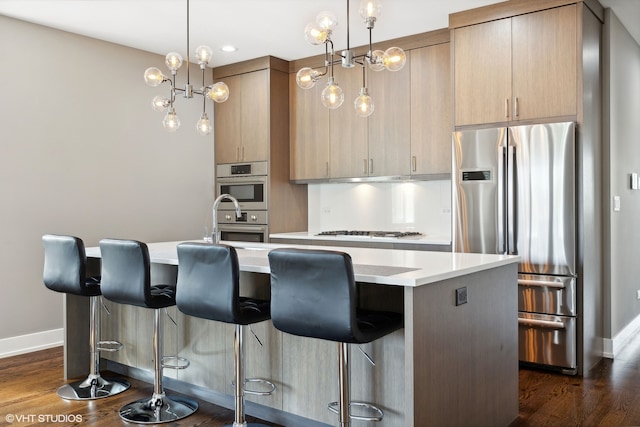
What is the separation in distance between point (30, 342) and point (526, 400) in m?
3.72

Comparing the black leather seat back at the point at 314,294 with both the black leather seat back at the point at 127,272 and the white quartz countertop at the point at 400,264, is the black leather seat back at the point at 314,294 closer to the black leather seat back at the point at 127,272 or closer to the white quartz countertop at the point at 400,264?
the white quartz countertop at the point at 400,264

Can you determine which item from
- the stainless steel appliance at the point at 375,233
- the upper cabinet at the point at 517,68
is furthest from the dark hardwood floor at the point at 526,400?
the upper cabinet at the point at 517,68

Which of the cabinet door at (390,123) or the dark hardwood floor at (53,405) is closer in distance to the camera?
the dark hardwood floor at (53,405)

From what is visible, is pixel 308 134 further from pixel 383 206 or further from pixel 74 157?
pixel 74 157

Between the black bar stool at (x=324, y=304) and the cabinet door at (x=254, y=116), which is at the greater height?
the cabinet door at (x=254, y=116)

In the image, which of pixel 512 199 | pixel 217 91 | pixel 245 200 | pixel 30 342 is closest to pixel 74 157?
pixel 30 342

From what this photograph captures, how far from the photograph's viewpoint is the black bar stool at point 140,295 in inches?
112

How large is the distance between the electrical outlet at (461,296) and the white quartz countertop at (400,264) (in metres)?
0.07

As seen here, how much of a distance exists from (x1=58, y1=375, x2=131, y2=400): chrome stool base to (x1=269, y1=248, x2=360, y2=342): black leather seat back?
1684mm

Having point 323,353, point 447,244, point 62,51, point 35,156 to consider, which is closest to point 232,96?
point 62,51

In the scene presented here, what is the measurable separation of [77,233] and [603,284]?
4258mm

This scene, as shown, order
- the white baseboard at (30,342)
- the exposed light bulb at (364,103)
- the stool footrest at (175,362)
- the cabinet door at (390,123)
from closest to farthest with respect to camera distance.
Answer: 1. the exposed light bulb at (364,103)
2. the stool footrest at (175,362)
3. the white baseboard at (30,342)
4. the cabinet door at (390,123)

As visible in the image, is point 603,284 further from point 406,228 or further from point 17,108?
point 17,108

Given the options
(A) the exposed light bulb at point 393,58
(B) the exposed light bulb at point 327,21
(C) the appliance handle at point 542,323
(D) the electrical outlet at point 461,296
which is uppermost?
(B) the exposed light bulb at point 327,21
